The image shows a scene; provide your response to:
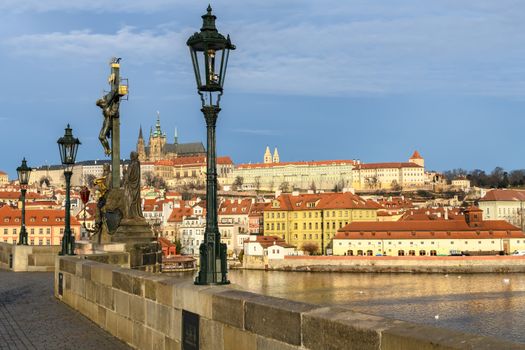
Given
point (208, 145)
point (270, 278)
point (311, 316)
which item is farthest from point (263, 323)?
point (270, 278)

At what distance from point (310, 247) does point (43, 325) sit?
89.1 meters

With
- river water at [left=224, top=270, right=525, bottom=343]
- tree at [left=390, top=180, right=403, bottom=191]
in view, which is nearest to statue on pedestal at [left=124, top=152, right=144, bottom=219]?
river water at [left=224, top=270, right=525, bottom=343]

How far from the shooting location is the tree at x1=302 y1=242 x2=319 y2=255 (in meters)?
97.1

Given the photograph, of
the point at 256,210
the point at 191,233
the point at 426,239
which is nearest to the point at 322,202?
the point at 256,210

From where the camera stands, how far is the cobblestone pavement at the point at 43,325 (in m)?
8.17

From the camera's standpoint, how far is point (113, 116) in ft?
51.3

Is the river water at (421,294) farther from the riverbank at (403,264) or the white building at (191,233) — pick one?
the white building at (191,233)

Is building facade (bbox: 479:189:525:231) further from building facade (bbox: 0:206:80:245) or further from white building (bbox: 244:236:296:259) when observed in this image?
building facade (bbox: 0:206:80:245)

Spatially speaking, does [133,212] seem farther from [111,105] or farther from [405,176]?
[405,176]

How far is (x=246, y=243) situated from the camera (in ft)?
281

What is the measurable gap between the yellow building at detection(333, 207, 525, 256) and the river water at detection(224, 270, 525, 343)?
34.0 ft

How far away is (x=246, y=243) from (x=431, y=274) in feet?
71.8

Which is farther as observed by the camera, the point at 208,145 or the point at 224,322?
the point at 208,145

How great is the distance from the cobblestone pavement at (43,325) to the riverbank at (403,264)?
224 feet
